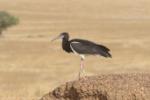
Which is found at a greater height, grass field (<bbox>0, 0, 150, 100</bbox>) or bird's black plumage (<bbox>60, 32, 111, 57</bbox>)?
bird's black plumage (<bbox>60, 32, 111, 57</bbox>)

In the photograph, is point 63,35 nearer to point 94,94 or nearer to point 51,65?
point 94,94

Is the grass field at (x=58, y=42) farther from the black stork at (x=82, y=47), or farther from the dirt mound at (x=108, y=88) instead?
the dirt mound at (x=108, y=88)

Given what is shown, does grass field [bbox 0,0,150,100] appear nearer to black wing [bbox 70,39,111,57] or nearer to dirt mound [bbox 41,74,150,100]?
black wing [bbox 70,39,111,57]

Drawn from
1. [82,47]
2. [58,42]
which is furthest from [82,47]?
[58,42]

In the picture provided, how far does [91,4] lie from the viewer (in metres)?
113

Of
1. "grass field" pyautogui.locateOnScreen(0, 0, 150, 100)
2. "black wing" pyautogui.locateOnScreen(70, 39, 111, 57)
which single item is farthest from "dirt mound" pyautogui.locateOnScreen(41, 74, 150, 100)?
"grass field" pyautogui.locateOnScreen(0, 0, 150, 100)

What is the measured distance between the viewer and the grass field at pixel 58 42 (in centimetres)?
3091

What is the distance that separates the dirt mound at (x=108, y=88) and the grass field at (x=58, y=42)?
775 centimetres

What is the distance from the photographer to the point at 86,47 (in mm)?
12172

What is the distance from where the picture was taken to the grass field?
101ft

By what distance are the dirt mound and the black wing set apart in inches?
59.1

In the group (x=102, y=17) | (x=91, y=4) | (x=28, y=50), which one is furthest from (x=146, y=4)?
(x=28, y=50)

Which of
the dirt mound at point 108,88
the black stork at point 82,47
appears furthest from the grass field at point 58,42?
the dirt mound at point 108,88

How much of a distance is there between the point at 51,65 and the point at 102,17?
54.5 m
